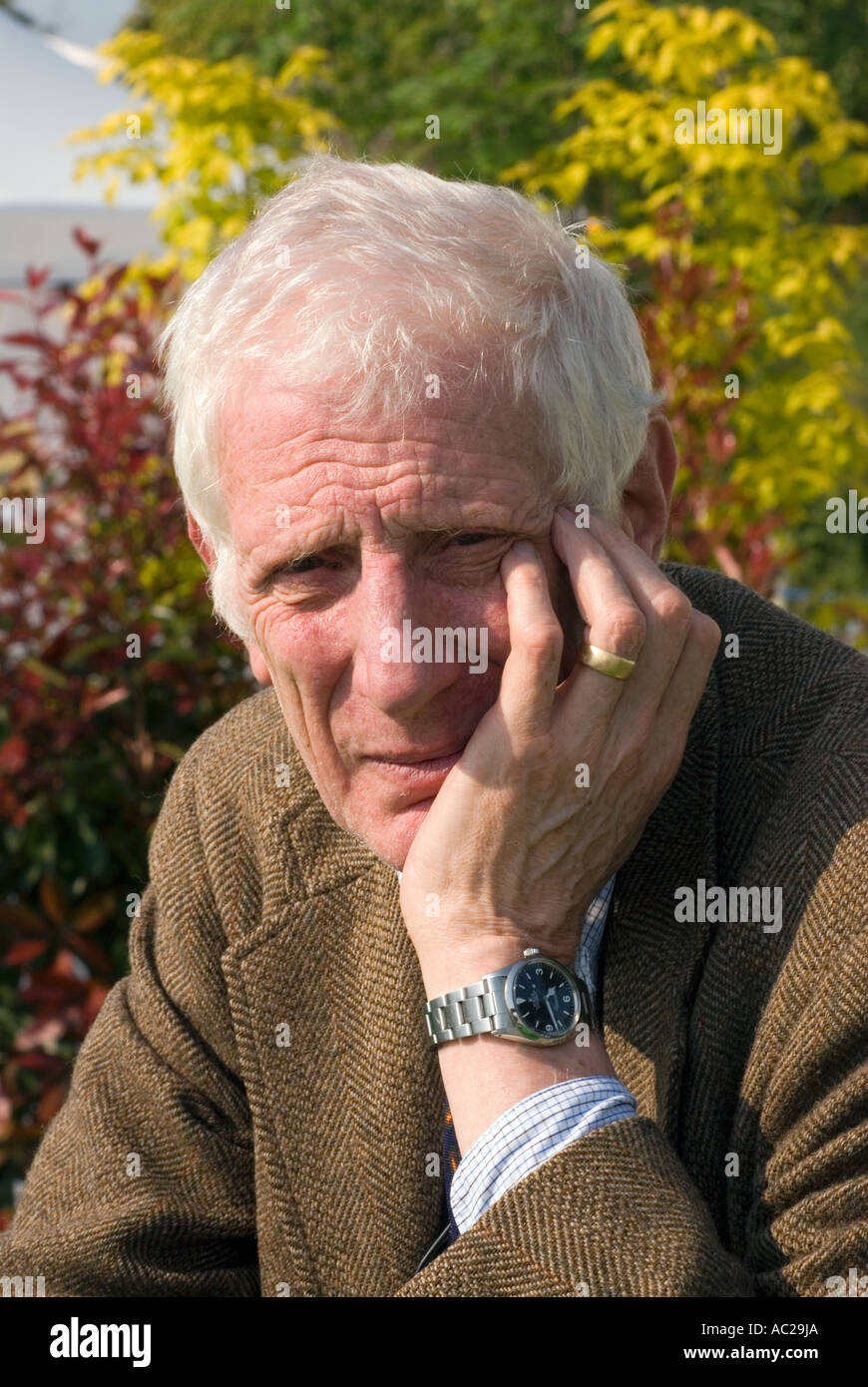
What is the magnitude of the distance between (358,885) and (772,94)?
3528 mm

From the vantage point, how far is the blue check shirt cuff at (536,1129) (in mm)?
1858

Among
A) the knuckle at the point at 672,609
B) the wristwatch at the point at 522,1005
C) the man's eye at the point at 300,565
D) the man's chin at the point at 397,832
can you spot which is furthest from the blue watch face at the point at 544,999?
the man's eye at the point at 300,565

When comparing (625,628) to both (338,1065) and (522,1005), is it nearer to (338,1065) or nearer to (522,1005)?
(522,1005)

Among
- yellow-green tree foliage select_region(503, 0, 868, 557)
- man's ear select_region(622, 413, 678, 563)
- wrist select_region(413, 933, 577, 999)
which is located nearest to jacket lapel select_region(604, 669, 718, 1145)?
wrist select_region(413, 933, 577, 999)

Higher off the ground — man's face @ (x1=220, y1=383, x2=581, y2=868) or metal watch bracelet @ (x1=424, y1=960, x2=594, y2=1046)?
man's face @ (x1=220, y1=383, x2=581, y2=868)

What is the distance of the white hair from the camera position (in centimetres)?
191

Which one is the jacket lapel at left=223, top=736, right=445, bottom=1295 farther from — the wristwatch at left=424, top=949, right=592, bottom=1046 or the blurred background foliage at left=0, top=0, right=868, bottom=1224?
the blurred background foliage at left=0, top=0, right=868, bottom=1224

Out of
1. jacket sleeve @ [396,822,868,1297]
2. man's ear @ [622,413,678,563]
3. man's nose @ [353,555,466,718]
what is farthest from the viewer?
man's ear @ [622,413,678,563]

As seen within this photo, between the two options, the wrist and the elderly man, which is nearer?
the elderly man

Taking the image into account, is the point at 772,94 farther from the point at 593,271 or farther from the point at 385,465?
the point at 385,465

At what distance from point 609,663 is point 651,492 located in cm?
37

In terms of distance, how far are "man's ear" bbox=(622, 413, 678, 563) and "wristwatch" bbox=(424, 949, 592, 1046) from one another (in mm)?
678

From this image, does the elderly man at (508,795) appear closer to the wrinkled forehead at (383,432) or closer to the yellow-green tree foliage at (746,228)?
the wrinkled forehead at (383,432)
